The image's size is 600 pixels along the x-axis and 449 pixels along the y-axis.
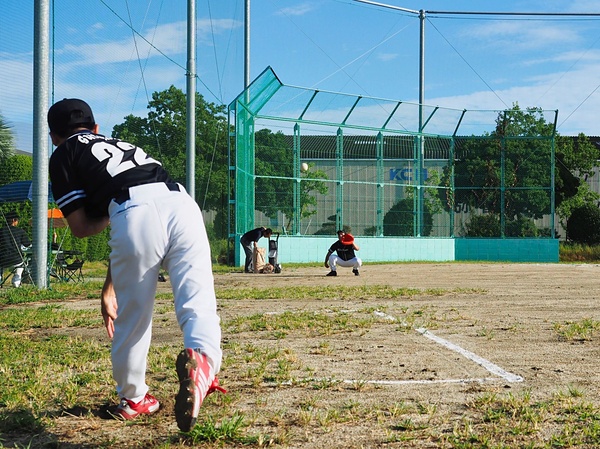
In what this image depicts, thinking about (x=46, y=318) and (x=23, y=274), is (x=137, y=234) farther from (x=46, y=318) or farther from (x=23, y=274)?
(x=23, y=274)

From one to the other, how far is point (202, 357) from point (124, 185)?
91 centimetres

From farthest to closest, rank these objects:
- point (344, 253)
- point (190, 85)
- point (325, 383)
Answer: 1. point (344, 253)
2. point (190, 85)
3. point (325, 383)

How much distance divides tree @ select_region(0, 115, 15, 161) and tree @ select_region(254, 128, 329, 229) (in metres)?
9.11

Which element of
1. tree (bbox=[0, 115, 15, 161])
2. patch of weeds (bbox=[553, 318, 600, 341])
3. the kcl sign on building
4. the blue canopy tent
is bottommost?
patch of weeds (bbox=[553, 318, 600, 341])

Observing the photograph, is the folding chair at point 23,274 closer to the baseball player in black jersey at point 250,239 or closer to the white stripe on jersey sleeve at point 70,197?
the baseball player in black jersey at point 250,239

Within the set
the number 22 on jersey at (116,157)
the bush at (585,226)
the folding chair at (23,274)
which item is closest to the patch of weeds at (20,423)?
the number 22 on jersey at (116,157)

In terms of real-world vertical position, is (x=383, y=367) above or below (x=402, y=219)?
below

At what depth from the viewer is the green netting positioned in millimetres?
25094

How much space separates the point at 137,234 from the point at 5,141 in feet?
45.6

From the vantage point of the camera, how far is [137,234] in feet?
12.1

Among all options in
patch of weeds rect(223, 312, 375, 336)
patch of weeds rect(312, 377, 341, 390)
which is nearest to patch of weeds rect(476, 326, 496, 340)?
patch of weeds rect(223, 312, 375, 336)

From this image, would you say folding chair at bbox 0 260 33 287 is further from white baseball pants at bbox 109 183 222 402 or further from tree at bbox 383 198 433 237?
tree at bbox 383 198 433 237

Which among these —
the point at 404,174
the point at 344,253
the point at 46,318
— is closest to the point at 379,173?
the point at 404,174

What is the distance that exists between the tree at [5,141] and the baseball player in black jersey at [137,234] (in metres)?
11.5
